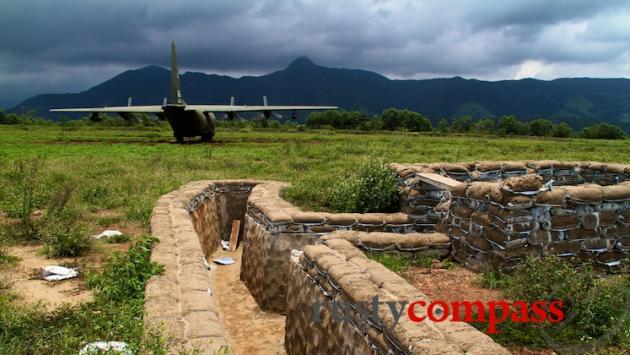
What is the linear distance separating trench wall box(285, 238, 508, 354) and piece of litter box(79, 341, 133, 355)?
2239mm

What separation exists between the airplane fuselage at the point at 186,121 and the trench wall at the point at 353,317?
22149mm

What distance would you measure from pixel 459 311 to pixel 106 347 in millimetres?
3642

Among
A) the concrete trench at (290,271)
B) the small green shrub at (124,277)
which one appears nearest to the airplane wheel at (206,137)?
the concrete trench at (290,271)

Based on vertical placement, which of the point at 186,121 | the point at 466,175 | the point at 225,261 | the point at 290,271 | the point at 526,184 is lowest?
the point at 225,261

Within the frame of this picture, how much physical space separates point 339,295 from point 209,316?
148 cm

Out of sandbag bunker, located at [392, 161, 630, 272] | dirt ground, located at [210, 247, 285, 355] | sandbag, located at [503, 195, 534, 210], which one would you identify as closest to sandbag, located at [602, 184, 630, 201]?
sandbag bunker, located at [392, 161, 630, 272]

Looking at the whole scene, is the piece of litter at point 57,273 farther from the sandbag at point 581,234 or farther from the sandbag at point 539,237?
the sandbag at point 581,234

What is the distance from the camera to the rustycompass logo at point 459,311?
4676 mm

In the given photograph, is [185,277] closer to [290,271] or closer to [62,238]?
[290,271]

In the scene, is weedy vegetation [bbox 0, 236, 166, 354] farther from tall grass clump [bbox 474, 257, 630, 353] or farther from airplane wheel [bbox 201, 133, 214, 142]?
airplane wheel [bbox 201, 133, 214, 142]

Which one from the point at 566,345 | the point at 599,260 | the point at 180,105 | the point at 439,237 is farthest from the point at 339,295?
the point at 180,105

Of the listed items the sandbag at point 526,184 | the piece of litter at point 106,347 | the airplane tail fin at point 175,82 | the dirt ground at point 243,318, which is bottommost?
the dirt ground at point 243,318

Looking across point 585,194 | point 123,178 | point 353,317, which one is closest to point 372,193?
point 585,194

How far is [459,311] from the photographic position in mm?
5555
